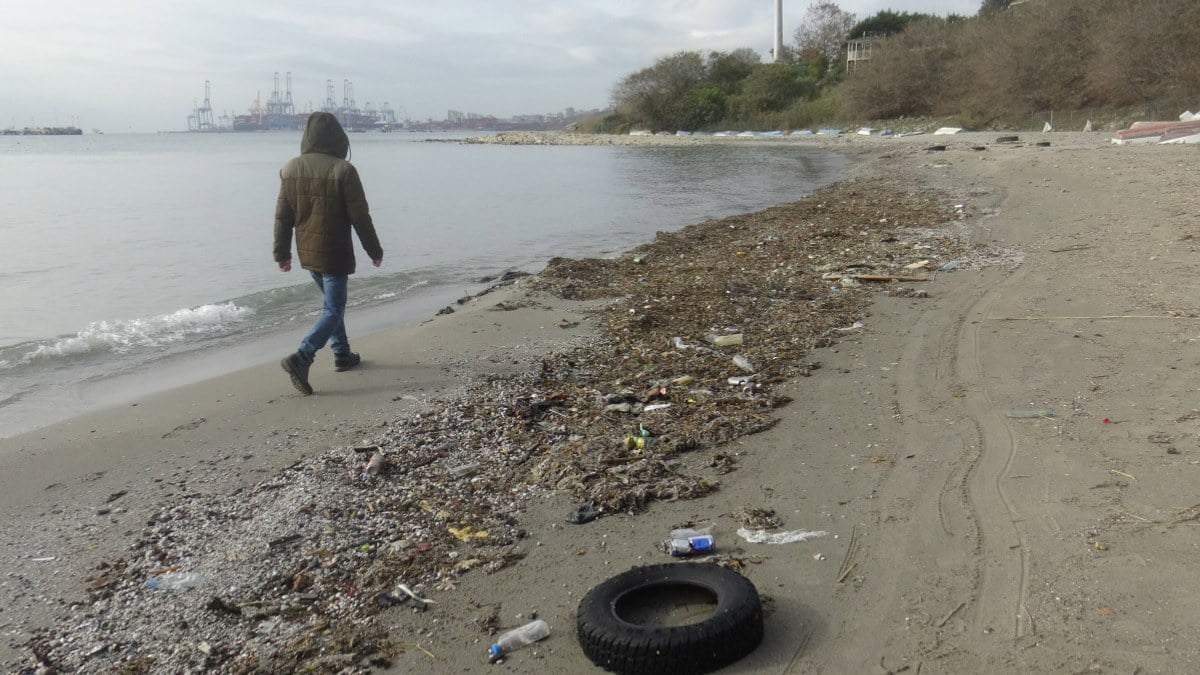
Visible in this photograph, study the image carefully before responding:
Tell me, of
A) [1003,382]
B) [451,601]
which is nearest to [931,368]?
[1003,382]

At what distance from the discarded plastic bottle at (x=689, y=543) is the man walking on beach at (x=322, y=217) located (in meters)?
3.54

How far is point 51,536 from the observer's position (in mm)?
4062

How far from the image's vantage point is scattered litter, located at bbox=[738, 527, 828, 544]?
11.7 feet

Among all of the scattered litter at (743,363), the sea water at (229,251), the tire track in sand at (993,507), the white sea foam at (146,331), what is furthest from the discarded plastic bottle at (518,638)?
the white sea foam at (146,331)

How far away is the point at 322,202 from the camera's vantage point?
240 inches

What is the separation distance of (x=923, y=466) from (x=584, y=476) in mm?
1767

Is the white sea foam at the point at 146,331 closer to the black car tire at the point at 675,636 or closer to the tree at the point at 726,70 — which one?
the black car tire at the point at 675,636

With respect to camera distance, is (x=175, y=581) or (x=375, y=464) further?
(x=375, y=464)

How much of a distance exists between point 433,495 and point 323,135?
3.23 metres

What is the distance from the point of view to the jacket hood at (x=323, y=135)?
239 inches

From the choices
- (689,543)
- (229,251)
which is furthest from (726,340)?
(229,251)

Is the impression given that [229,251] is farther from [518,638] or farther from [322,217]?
[518,638]

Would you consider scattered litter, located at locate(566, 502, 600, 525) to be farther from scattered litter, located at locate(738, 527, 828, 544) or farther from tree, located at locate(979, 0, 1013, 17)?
tree, located at locate(979, 0, 1013, 17)

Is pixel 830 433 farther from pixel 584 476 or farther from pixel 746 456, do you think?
pixel 584 476
